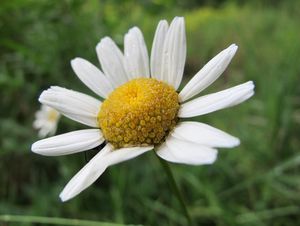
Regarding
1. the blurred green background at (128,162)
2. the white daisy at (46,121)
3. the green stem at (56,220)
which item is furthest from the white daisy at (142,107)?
the white daisy at (46,121)

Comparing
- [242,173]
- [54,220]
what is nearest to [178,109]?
[54,220]

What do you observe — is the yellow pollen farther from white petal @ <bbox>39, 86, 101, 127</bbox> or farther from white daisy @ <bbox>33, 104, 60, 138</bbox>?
→ white daisy @ <bbox>33, 104, 60, 138</bbox>

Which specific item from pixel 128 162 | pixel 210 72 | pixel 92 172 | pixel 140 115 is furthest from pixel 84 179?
pixel 128 162

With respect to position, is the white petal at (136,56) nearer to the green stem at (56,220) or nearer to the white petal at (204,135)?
the white petal at (204,135)

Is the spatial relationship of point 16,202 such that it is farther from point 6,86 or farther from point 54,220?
point 54,220

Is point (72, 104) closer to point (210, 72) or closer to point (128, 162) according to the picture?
point (210, 72)
